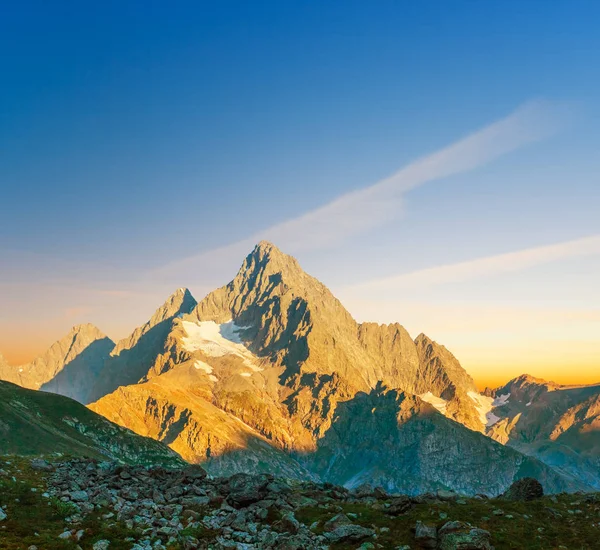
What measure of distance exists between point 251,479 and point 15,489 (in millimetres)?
18363

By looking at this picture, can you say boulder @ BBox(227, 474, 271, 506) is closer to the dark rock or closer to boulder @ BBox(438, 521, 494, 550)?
the dark rock

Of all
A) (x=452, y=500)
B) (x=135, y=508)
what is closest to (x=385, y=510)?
(x=452, y=500)

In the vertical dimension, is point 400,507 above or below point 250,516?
above

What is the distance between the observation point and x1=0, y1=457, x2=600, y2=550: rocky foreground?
88.8ft

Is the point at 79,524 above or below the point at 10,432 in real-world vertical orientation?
above

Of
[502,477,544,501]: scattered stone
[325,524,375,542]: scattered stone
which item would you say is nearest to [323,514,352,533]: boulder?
[325,524,375,542]: scattered stone

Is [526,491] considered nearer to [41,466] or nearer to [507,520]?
[507,520]

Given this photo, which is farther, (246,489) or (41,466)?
(41,466)

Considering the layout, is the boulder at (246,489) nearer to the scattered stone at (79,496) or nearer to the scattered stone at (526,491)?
the scattered stone at (79,496)

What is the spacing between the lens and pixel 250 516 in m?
32.6

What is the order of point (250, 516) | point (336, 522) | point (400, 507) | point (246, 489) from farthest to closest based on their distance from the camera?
point (246, 489)
point (400, 507)
point (250, 516)
point (336, 522)

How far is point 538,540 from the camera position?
92.3 feet

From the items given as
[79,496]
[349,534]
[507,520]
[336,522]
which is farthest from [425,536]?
[79,496]

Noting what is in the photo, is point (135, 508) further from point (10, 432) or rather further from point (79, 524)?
point (10, 432)
